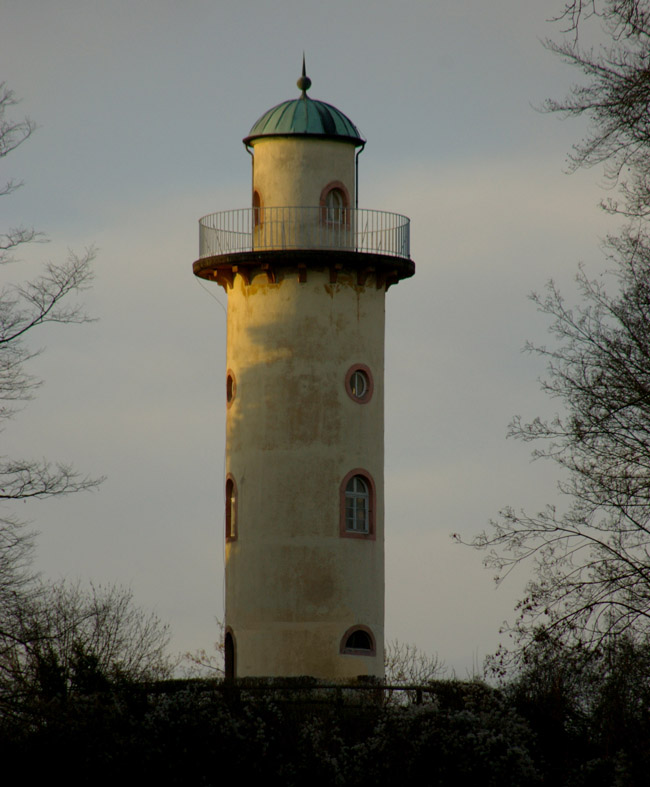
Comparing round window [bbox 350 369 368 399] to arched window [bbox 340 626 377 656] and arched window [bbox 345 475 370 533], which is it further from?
arched window [bbox 340 626 377 656]

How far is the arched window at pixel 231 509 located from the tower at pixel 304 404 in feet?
0.18

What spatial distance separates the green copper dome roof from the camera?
43938 mm

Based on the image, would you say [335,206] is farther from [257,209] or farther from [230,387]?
[230,387]

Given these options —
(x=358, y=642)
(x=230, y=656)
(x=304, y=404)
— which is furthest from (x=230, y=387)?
(x=358, y=642)

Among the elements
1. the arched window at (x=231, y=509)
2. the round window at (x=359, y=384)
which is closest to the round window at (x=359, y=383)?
the round window at (x=359, y=384)

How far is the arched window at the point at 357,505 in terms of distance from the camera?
Result: 42.4m

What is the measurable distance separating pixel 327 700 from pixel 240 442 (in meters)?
8.63

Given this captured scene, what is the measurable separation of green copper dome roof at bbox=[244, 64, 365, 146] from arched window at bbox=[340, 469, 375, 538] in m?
7.95

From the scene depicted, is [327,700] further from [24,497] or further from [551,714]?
[24,497]

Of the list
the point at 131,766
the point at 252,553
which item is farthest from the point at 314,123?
the point at 131,766

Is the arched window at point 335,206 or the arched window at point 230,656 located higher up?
the arched window at point 335,206

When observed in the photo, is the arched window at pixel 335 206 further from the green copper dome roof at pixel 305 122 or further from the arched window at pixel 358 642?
the arched window at pixel 358 642

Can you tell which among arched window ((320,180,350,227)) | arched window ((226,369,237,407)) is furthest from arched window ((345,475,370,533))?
arched window ((320,180,350,227))

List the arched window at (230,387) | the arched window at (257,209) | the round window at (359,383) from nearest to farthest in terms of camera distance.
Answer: the round window at (359,383), the arched window at (230,387), the arched window at (257,209)
